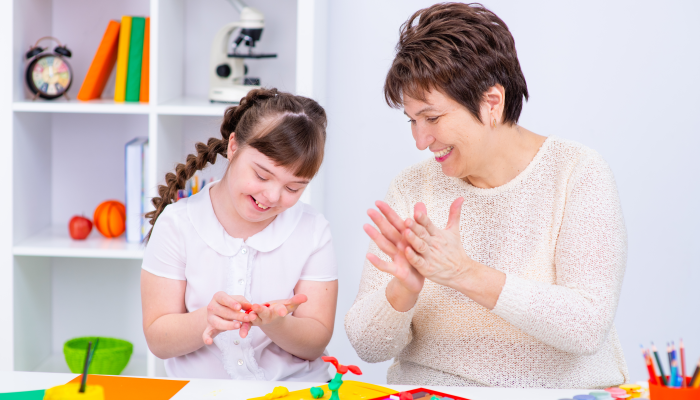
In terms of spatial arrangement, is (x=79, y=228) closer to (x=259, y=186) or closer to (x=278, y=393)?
(x=259, y=186)

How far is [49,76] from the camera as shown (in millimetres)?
1935

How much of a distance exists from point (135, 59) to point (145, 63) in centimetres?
3

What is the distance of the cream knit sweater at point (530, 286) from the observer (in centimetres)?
120

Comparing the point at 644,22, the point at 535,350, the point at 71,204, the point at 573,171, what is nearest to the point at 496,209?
the point at 573,171

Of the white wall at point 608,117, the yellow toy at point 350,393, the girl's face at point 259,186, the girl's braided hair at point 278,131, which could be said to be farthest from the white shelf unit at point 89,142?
the yellow toy at point 350,393

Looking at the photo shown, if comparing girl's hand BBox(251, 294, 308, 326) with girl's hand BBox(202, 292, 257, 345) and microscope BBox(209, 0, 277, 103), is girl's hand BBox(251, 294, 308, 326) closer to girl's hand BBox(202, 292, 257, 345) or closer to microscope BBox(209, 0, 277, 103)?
girl's hand BBox(202, 292, 257, 345)

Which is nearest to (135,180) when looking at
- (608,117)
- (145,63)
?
(145,63)

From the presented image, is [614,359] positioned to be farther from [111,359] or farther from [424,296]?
[111,359]

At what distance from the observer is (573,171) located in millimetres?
1300

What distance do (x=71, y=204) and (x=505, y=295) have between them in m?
1.55

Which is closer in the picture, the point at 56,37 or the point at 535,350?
the point at 535,350

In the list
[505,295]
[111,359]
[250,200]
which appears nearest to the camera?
[505,295]

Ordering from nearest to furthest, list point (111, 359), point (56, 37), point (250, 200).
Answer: point (250, 200) → point (111, 359) → point (56, 37)

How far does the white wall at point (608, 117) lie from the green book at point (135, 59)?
0.57 m
